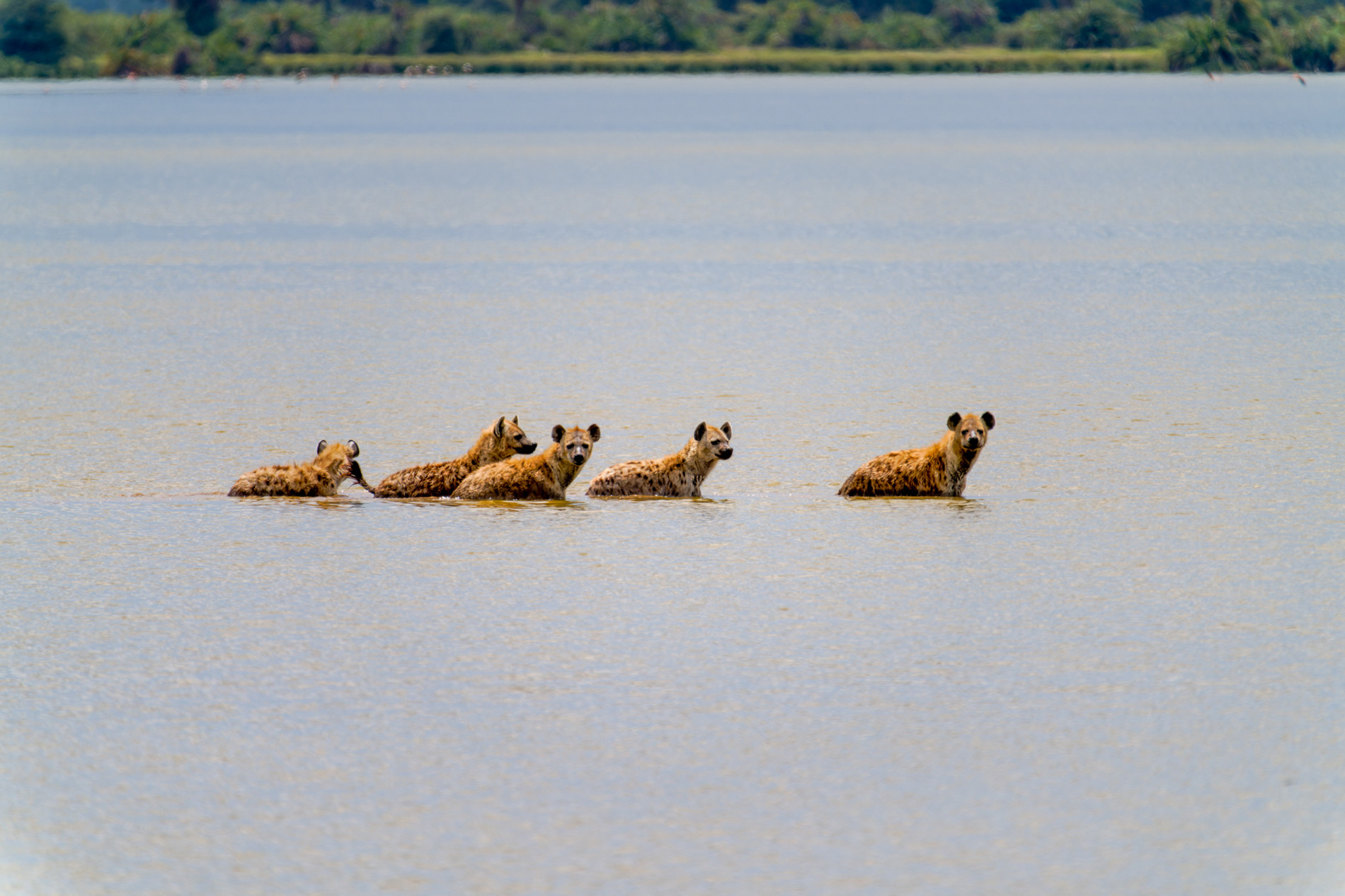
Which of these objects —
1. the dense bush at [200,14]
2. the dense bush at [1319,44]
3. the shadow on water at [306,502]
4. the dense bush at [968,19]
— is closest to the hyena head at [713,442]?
the shadow on water at [306,502]

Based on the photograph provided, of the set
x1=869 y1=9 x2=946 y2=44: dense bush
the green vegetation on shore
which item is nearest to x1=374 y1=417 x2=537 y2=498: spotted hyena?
the green vegetation on shore

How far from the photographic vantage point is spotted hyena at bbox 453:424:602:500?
1384cm

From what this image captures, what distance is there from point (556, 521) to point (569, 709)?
4017 millimetres

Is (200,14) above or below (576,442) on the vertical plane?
below

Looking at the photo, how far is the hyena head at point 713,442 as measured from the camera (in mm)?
13516

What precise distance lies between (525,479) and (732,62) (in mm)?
148122

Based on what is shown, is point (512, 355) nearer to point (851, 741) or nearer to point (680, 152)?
point (851, 741)

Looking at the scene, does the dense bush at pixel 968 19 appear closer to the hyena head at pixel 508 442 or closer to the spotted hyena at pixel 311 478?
the hyena head at pixel 508 442

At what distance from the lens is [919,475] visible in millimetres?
13938

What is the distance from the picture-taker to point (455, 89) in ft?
493

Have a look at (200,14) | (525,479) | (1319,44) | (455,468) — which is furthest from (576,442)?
(200,14)

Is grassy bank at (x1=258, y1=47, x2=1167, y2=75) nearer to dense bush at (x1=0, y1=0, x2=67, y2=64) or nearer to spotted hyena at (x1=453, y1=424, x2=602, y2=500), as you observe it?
dense bush at (x1=0, y1=0, x2=67, y2=64)

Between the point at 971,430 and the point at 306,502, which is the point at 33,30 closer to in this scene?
the point at 306,502

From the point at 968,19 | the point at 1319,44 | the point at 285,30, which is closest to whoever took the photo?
the point at 1319,44
